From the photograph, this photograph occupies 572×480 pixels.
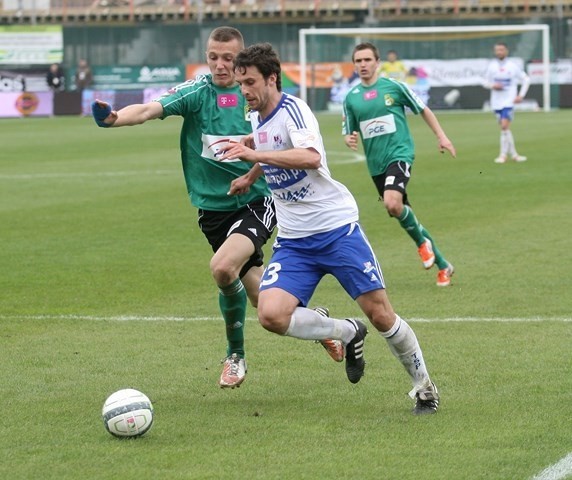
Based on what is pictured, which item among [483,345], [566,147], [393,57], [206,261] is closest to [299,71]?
[393,57]

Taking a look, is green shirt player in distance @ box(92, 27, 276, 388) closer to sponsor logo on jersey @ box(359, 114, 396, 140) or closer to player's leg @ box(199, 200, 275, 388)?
player's leg @ box(199, 200, 275, 388)

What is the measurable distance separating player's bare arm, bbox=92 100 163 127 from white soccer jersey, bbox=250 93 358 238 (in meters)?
0.87

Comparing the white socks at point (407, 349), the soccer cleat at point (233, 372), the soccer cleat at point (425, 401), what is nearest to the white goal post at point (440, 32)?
the soccer cleat at point (233, 372)

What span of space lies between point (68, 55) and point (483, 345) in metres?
43.7

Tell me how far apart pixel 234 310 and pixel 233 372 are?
49 centimetres

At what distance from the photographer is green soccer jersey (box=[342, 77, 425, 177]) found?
12.0m

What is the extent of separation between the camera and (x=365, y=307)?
6734 millimetres

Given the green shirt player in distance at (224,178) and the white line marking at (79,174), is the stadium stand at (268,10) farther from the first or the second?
the green shirt player in distance at (224,178)

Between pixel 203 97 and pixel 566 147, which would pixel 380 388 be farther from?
pixel 566 147

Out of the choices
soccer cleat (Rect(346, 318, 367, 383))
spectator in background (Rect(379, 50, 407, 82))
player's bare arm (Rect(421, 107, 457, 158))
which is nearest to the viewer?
soccer cleat (Rect(346, 318, 367, 383))

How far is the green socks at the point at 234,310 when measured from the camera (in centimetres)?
773

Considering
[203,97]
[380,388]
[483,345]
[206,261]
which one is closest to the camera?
[380,388]

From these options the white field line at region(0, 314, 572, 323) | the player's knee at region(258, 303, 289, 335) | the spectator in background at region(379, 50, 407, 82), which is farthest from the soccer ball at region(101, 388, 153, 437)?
the spectator in background at region(379, 50, 407, 82)

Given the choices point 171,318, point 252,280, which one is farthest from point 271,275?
point 171,318
